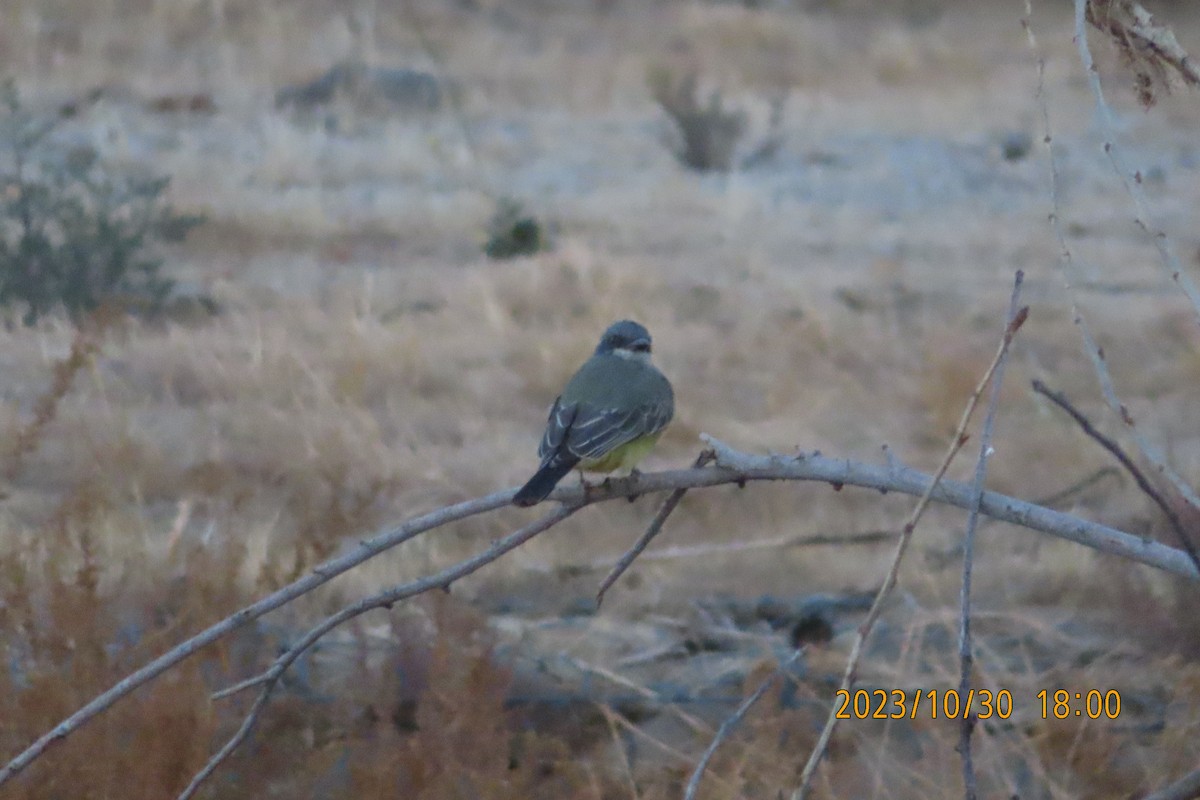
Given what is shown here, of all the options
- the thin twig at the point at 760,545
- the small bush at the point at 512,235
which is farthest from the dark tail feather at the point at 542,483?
the small bush at the point at 512,235

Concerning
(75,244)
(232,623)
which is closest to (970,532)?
(232,623)

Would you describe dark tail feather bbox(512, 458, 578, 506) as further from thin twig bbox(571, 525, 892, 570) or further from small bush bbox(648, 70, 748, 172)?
small bush bbox(648, 70, 748, 172)

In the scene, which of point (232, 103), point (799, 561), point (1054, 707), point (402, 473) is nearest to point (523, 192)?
point (232, 103)

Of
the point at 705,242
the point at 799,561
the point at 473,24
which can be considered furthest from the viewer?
the point at 473,24

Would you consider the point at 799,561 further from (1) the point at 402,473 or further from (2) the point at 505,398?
(2) the point at 505,398

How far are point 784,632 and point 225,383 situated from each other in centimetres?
347

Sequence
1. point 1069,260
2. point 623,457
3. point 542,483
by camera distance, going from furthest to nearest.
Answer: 1. point 623,457
2. point 542,483
3. point 1069,260

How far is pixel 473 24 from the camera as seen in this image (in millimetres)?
22844

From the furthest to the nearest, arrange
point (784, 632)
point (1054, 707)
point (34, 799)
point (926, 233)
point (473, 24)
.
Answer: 1. point (473, 24)
2. point (926, 233)
3. point (784, 632)
4. point (1054, 707)
5. point (34, 799)

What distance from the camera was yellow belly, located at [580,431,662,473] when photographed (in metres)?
3.26

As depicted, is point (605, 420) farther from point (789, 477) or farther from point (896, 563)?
point (896, 563)
